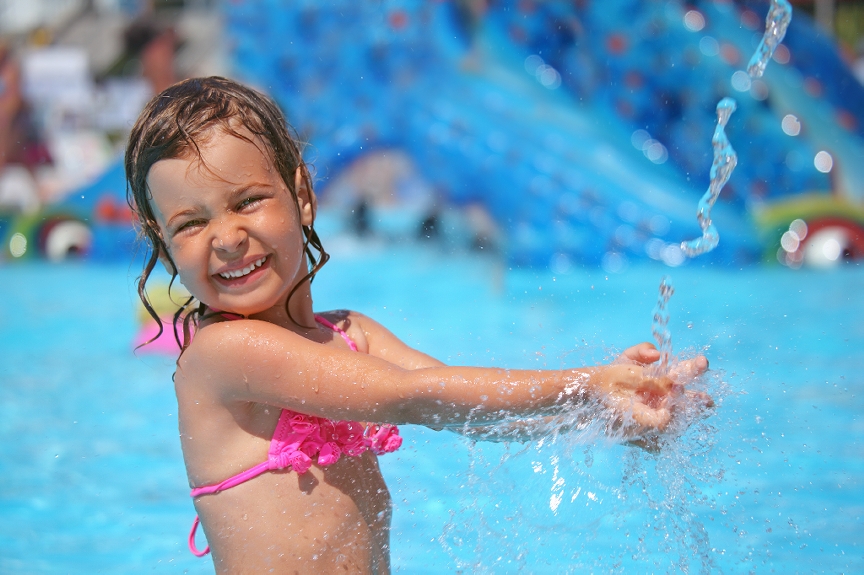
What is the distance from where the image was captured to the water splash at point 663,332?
1.75m

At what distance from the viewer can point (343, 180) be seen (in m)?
10.6

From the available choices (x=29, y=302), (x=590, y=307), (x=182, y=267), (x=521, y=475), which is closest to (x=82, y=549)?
(x=521, y=475)

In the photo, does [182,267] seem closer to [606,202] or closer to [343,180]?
[606,202]

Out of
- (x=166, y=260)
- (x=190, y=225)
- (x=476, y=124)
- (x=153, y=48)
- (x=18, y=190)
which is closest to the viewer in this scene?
(x=190, y=225)

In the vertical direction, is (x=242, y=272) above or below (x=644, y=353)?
above

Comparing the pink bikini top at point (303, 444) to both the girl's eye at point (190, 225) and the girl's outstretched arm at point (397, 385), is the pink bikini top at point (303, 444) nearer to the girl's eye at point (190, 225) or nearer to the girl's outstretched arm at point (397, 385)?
the girl's outstretched arm at point (397, 385)

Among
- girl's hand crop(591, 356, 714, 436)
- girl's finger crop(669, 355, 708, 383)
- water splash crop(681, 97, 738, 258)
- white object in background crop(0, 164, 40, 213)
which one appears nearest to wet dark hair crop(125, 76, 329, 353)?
girl's hand crop(591, 356, 714, 436)

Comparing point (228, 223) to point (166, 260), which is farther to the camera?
point (166, 260)

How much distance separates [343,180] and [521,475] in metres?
8.28

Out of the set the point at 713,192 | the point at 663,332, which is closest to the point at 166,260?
the point at 663,332

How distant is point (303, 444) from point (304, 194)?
54 cm

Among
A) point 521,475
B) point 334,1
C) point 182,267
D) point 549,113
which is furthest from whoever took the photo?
point 334,1

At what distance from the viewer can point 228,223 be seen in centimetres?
182

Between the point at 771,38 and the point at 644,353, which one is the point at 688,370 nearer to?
the point at 644,353
